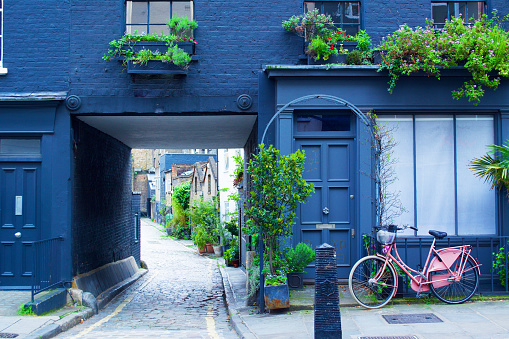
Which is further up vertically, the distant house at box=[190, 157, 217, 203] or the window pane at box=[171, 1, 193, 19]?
the window pane at box=[171, 1, 193, 19]

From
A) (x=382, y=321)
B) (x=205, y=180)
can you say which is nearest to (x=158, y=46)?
(x=382, y=321)

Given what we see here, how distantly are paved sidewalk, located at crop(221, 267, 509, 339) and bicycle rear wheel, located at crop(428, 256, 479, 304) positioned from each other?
0.60 ft

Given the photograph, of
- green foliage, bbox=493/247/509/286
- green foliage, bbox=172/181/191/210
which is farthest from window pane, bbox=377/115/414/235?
green foliage, bbox=172/181/191/210

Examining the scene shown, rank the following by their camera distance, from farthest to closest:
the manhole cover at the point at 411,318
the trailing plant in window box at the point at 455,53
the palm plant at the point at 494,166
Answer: the trailing plant in window box at the point at 455,53 < the palm plant at the point at 494,166 < the manhole cover at the point at 411,318

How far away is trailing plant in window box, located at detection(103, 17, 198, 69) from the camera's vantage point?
31.0 feet

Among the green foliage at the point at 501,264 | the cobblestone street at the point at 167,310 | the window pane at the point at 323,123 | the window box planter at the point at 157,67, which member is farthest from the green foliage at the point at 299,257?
the window box planter at the point at 157,67

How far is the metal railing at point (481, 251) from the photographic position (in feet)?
28.7

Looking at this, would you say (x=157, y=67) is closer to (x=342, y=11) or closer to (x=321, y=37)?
(x=321, y=37)

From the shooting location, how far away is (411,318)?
7285 millimetres

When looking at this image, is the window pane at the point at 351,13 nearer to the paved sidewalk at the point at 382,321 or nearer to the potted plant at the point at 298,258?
the potted plant at the point at 298,258

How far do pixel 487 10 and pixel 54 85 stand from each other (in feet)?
27.2

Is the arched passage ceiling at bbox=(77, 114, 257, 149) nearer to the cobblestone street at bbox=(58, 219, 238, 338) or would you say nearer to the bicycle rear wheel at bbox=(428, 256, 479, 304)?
the cobblestone street at bbox=(58, 219, 238, 338)

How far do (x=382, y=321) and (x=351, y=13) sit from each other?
579 cm

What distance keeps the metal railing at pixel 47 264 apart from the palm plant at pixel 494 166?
740 centimetres
